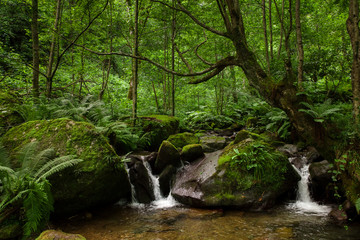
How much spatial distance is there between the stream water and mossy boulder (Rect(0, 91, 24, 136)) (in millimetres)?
3638

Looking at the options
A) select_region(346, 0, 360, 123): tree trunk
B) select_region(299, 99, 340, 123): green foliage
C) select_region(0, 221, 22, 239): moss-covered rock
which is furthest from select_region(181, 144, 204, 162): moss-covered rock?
select_region(0, 221, 22, 239): moss-covered rock

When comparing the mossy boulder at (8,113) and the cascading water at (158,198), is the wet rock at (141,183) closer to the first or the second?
the cascading water at (158,198)

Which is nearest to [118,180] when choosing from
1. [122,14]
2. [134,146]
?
[134,146]

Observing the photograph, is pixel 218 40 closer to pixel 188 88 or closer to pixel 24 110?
pixel 188 88

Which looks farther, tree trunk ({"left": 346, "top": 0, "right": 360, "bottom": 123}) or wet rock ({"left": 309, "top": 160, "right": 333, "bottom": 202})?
wet rock ({"left": 309, "top": 160, "right": 333, "bottom": 202})

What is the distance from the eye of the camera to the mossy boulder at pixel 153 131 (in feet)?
26.7

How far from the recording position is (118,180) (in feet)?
17.3

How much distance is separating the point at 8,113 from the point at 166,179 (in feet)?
16.5

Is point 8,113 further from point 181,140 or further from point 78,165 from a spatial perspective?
point 181,140

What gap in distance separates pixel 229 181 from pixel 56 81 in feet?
38.7

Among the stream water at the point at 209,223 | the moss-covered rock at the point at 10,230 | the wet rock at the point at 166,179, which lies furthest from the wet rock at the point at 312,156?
the moss-covered rock at the point at 10,230

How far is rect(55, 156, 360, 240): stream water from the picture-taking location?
3.79m

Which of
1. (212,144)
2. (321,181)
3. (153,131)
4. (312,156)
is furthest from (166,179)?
(312,156)

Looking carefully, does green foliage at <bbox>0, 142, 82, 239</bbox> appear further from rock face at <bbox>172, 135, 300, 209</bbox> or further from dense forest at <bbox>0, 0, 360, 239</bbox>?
rock face at <bbox>172, 135, 300, 209</bbox>
